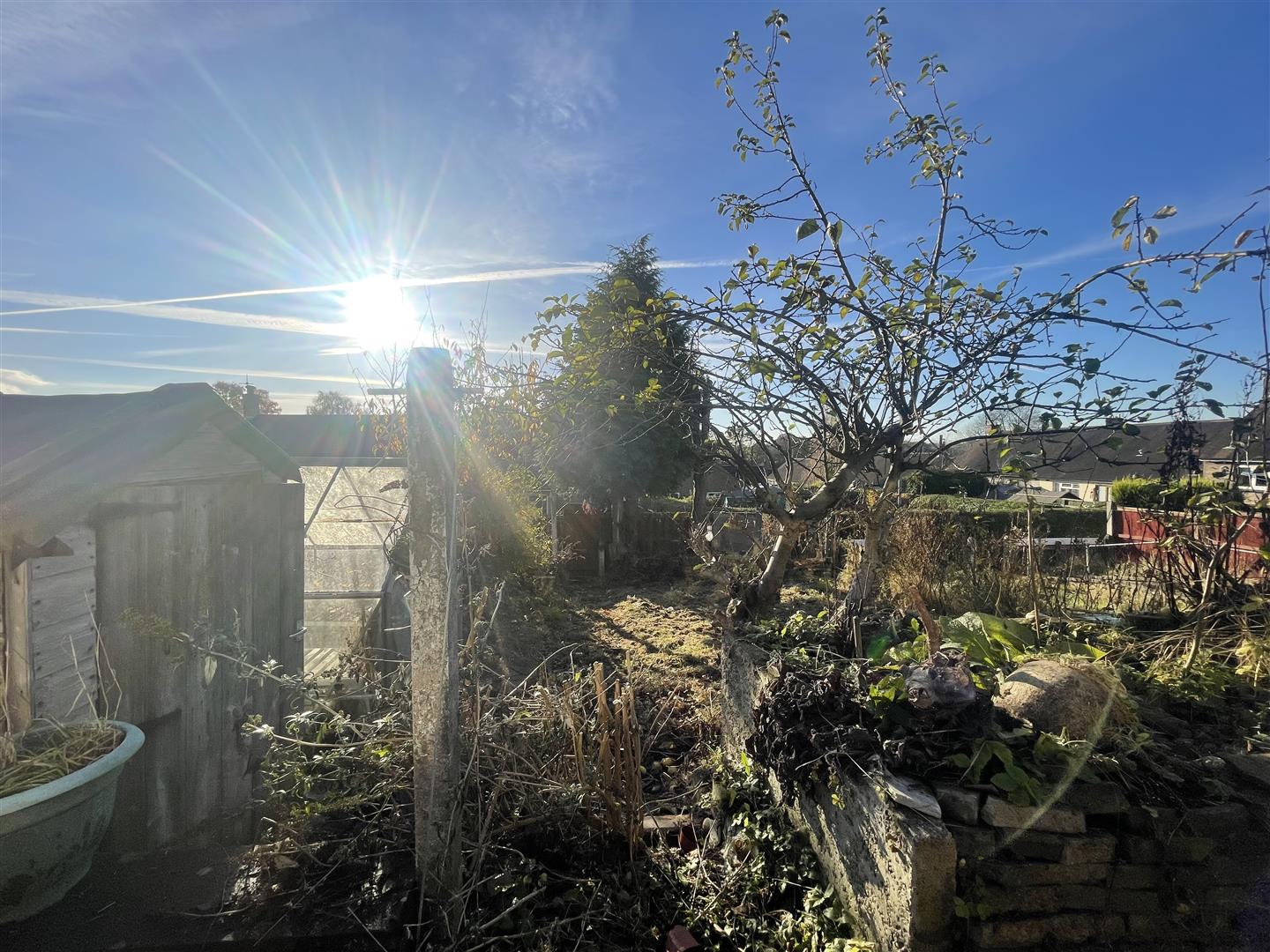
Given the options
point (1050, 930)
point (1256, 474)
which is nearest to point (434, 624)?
point (1050, 930)

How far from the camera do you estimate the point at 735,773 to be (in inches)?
139

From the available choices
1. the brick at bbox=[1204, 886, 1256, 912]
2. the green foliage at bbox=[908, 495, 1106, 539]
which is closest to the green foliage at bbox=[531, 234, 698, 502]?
the brick at bbox=[1204, 886, 1256, 912]

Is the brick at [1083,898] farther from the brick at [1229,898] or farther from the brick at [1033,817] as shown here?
the brick at [1229,898]

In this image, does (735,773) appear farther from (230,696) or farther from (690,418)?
(230,696)

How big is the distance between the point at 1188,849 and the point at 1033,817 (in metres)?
0.56

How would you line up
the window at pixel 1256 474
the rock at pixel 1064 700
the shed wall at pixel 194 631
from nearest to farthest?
the rock at pixel 1064 700, the shed wall at pixel 194 631, the window at pixel 1256 474

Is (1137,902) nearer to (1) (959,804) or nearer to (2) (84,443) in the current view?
(1) (959,804)

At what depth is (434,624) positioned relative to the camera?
212 centimetres

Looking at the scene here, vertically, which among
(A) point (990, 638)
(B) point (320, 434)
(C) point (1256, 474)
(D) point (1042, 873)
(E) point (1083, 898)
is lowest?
(E) point (1083, 898)

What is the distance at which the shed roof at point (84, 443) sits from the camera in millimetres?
2289

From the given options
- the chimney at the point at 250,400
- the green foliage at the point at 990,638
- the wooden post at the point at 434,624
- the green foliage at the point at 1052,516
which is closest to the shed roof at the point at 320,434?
the chimney at the point at 250,400

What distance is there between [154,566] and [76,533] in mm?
478

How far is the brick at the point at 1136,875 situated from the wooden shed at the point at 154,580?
148 inches

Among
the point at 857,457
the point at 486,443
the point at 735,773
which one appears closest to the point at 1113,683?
the point at 857,457
